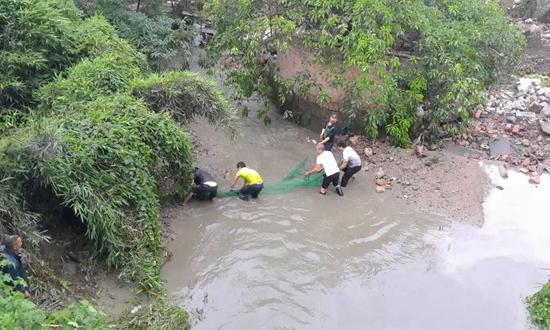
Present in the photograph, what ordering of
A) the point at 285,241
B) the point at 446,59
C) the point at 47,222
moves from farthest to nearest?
1. the point at 446,59
2. the point at 285,241
3. the point at 47,222

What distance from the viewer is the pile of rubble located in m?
12.4

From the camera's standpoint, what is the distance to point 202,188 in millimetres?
10414

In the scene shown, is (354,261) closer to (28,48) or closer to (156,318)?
(156,318)

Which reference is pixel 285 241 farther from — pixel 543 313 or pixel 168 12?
pixel 168 12

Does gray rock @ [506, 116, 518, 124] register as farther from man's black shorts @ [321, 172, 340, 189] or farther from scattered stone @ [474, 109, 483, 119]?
man's black shorts @ [321, 172, 340, 189]

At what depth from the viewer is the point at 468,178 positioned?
1159 cm

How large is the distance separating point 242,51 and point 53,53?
4112 millimetres

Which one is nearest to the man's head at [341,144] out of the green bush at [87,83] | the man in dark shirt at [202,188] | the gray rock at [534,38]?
the man in dark shirt at [202,188]

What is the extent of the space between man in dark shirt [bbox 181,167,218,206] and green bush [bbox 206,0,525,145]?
3266 mm

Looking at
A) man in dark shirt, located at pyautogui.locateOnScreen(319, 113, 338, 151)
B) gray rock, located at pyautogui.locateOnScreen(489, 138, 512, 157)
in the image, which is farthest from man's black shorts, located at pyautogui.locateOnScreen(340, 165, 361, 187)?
gray rock, located at pyautogui.locateOnScreen(489, 138, 512, 157)

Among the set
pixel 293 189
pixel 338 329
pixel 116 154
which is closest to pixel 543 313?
pixel 338 329

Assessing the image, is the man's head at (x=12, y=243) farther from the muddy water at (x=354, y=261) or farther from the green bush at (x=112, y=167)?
the muddy water at (x=354, y=261)

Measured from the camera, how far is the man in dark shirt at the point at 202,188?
10.4 metres

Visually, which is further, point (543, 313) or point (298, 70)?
point (298, 70)
